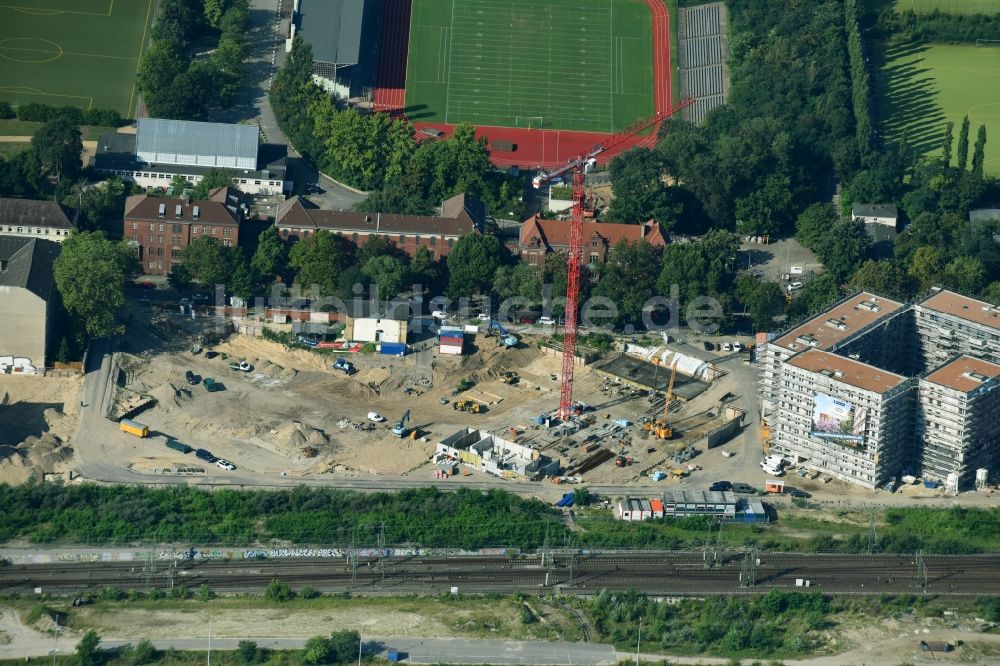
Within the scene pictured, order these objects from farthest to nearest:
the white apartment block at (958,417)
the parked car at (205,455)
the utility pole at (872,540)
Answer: the parked car at (205,455) → the white apartment block at (958,417) → the utility pole at (872,540)

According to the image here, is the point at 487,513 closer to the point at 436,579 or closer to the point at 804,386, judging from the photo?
the point at 436,579

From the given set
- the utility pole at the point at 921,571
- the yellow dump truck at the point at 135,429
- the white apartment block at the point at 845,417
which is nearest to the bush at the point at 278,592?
the yellow dump truck at the point at 135,429

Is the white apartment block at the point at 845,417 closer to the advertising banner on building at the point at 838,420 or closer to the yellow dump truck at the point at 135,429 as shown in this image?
the advertising banner on building at the point at 838,420

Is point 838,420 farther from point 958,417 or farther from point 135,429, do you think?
point 135,429

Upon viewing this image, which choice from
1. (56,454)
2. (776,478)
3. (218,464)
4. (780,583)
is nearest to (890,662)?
(780,583)

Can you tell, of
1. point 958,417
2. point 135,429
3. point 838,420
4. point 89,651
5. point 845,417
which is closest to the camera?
point 89,651

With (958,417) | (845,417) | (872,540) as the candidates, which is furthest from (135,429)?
(958,417)

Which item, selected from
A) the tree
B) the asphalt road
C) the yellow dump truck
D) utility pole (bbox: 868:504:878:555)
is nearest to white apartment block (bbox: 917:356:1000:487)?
utility pole (bbox: 868:504:878:555)
